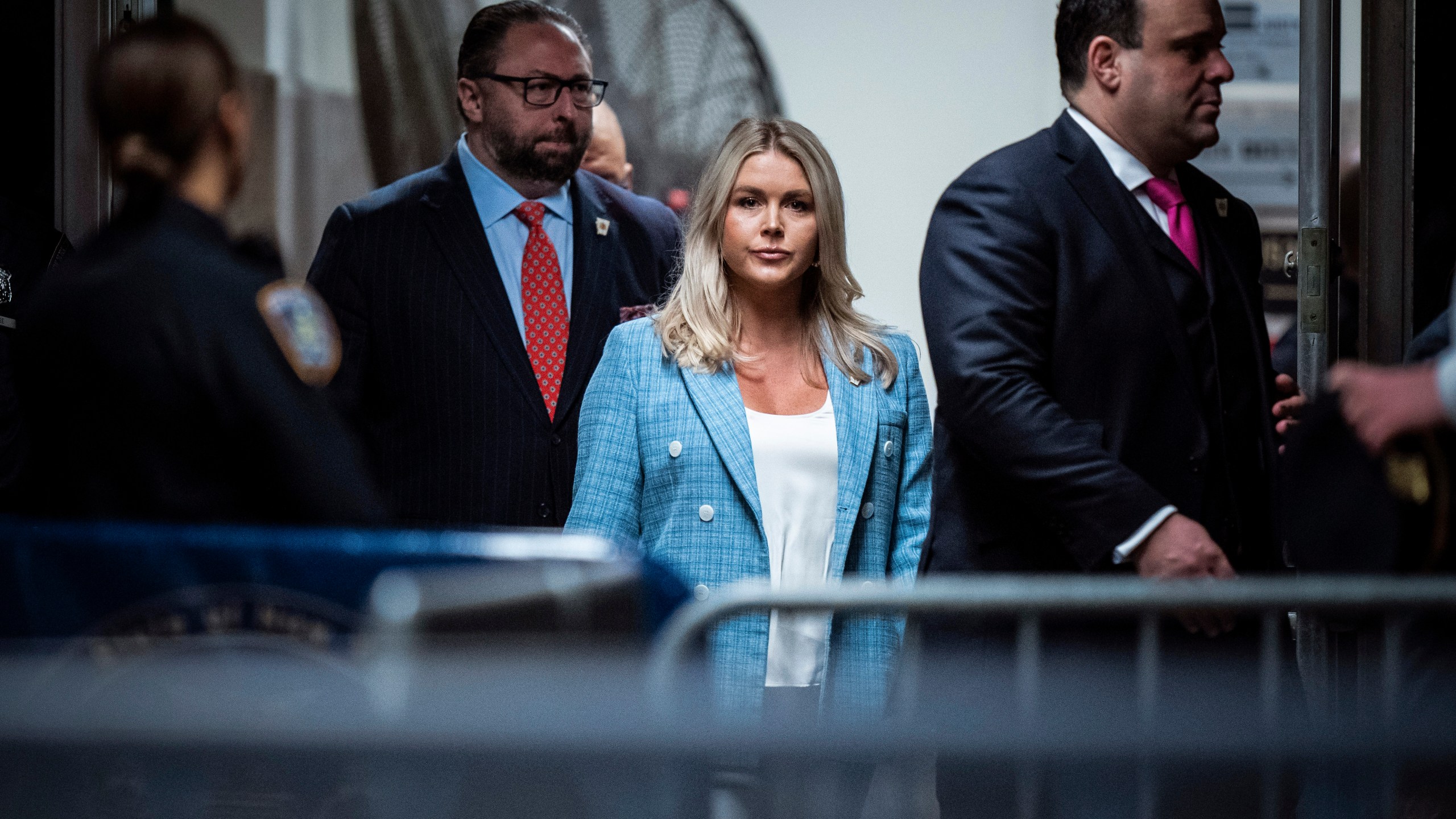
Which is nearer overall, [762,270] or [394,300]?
[762,270]

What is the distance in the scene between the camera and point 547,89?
101 inches

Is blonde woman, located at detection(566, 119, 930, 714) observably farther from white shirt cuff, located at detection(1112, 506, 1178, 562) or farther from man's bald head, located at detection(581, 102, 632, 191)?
man's bald head, located at detection(581, 102, 632, 191)

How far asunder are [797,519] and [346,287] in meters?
0.94

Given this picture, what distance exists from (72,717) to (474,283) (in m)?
1.77

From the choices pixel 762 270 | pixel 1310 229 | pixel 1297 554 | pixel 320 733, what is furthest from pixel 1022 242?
pixel 320 733

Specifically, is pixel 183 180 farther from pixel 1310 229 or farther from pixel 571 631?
pixel 1310 229

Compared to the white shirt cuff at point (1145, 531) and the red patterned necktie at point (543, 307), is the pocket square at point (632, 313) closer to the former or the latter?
the red patterned necktie at point (543, 307)

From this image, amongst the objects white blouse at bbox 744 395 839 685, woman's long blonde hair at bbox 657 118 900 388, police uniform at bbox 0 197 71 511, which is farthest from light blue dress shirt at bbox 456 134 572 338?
police uniform at bbox 0 197 71 511

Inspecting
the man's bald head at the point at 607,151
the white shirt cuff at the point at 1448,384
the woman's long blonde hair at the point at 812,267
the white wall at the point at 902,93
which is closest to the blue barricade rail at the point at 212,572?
the white shirt cuff at the point at 1448,384

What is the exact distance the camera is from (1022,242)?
2031 millimetres

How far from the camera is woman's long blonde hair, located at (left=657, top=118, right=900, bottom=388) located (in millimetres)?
2369

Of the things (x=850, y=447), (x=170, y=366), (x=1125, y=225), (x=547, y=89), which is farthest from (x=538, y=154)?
(x=170, y=366)

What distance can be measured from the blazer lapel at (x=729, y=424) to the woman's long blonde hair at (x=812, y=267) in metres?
0.08

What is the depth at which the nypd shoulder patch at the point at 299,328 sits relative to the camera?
136 cm
